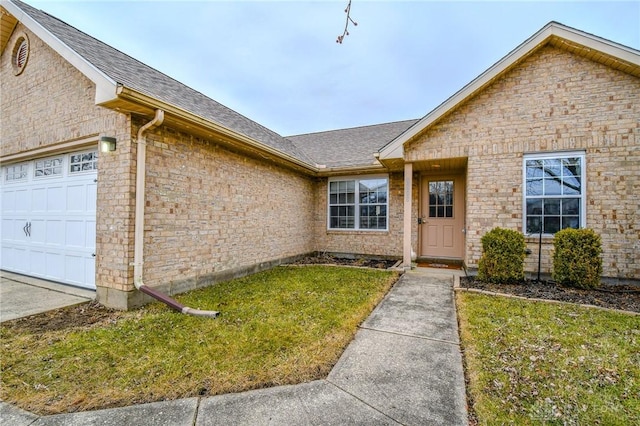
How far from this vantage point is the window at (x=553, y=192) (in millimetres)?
5891

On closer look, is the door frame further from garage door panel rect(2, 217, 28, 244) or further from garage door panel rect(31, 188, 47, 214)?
garage door panel rect(2, 217, 28, 244)

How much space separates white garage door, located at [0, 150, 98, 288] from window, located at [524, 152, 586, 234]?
8.63 m

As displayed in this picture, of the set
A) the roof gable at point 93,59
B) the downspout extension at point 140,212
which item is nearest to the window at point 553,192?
the roof gable at point 93,59

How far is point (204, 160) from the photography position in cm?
562

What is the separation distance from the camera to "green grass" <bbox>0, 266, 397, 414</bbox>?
2377 mm

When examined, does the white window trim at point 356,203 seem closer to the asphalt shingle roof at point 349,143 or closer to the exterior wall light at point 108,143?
the asphalt shingle roof at point 349,143

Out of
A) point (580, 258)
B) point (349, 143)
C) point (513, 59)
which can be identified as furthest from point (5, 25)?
point (580, 258)

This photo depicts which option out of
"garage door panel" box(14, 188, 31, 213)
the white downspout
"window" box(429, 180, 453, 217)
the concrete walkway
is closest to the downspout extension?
the white downspout

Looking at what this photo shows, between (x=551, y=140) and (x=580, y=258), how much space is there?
2.50 m

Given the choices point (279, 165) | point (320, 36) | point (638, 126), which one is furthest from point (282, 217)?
point (638, 126)

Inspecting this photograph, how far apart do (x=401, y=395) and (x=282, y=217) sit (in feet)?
21.0

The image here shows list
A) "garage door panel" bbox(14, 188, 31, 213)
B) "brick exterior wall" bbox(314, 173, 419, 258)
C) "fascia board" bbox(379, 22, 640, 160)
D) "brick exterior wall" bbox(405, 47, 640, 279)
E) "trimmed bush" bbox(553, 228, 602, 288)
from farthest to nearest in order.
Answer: "brick exterior wall" bbox(314, 173, 419, 258)
"garage door panel" bbox(14, 188, 31, 213)
"brick exterior wall" bbox(405, 47, 640, 279)
"fascia board" bbox(379, 22, 640, 160)
"trimmed bush" bbox(553, 228, 602, 288)

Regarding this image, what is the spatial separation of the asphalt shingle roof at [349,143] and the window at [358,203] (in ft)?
2.33

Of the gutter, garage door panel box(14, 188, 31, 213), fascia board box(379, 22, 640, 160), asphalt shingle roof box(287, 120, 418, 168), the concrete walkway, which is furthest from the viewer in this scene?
asphalt shingle roof box(287, 120, 418, 168)
